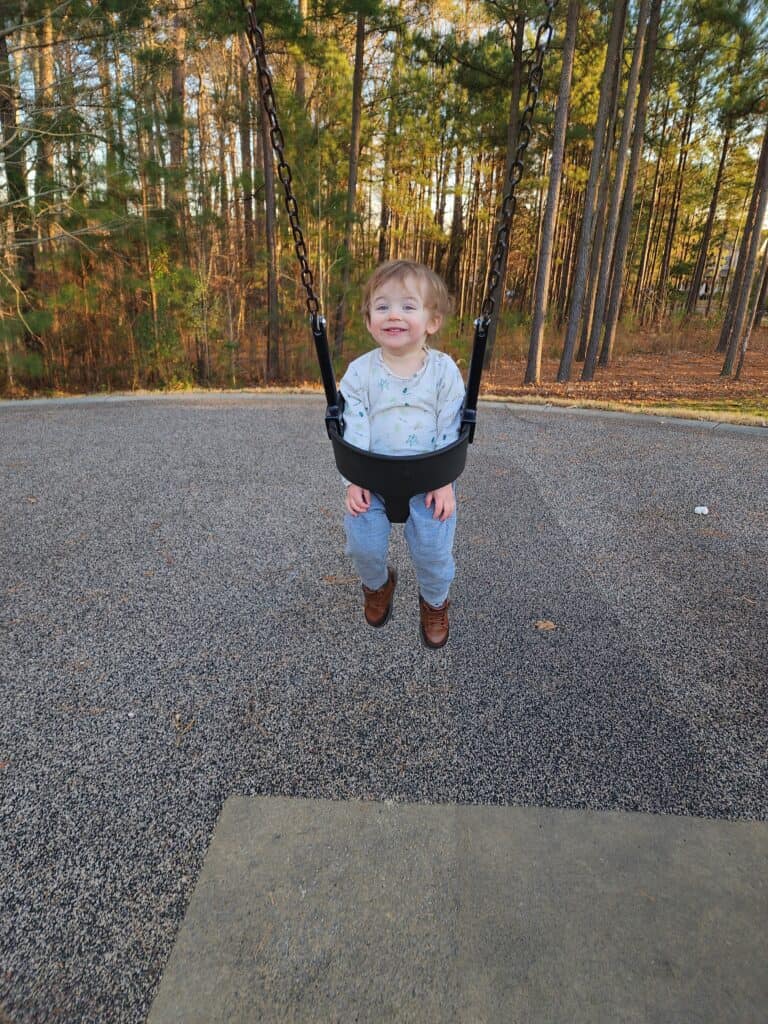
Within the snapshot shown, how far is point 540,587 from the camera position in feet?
10.4

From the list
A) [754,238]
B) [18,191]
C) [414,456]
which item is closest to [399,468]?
[414,456]

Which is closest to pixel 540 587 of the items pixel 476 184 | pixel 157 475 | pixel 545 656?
pixel 545 656

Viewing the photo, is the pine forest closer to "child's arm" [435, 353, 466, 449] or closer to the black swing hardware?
the black swing hardware

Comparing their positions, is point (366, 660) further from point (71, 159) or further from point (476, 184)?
point (476, 184)

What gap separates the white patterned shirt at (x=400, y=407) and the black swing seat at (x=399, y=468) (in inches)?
2.8

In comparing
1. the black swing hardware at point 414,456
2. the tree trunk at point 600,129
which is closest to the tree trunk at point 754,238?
the tree trunk at point 600,129

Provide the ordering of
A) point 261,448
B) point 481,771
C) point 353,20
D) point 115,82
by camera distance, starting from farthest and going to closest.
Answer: point 353,20
point 115,82
point 261,448
point 481,771

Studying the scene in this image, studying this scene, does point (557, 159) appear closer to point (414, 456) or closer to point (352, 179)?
point (352, 179)

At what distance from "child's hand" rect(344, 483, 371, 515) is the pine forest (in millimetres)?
7630

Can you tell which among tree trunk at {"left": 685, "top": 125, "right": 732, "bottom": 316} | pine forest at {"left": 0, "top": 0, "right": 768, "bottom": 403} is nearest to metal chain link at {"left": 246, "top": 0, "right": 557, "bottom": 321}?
pine forest at {"left": 0, "top": 0, "right": 768, "bottom": 403}

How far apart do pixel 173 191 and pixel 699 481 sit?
12115 mm

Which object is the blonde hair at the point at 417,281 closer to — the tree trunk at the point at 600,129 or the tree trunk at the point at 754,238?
the tree trunk at the point at 600,129

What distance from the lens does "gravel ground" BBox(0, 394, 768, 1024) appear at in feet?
5.18

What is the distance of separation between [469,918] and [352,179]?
44.5 ft
